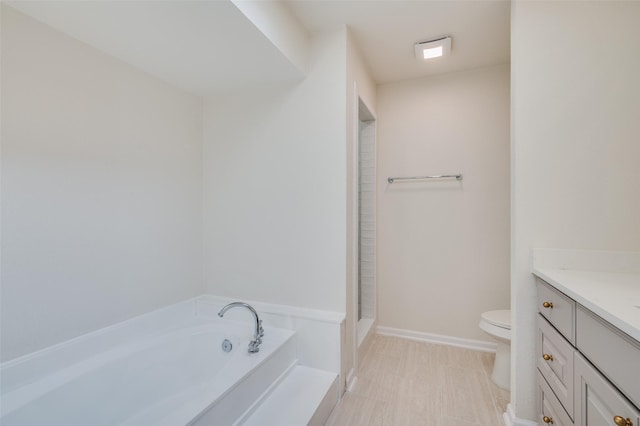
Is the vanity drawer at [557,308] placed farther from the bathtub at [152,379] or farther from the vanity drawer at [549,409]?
the bathtub at [152,379]

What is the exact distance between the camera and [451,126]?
2.54 meters

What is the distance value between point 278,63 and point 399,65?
1.19 metres

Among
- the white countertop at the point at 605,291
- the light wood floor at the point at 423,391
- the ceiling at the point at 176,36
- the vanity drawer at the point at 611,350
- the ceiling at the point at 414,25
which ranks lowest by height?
the light wood floor at the point at 423,391

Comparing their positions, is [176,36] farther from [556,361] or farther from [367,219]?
[556,361]

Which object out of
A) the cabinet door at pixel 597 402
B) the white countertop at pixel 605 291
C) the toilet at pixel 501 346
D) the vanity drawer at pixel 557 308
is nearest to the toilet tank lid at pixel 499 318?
the toilet at pixel 501 346

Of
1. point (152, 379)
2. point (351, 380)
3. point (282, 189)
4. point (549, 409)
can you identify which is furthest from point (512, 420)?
point (152, 379)

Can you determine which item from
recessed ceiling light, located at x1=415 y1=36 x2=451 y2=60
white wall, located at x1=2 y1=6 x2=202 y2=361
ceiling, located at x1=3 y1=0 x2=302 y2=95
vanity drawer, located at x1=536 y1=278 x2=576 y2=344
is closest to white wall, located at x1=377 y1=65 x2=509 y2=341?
recessed ceiling light, located at x1=415 y1=36 x2=451 y2=60

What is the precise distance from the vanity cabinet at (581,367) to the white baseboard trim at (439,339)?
3.48ft

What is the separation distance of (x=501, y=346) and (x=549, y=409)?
0.71 m

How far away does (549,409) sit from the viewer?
131 cm

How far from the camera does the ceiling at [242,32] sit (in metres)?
1.31

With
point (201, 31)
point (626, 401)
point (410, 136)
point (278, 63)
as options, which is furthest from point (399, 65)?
point (626, 401)

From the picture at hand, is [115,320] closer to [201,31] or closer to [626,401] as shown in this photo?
[201,31]

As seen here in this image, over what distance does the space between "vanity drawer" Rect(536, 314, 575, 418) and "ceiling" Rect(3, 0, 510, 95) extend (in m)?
1.83
